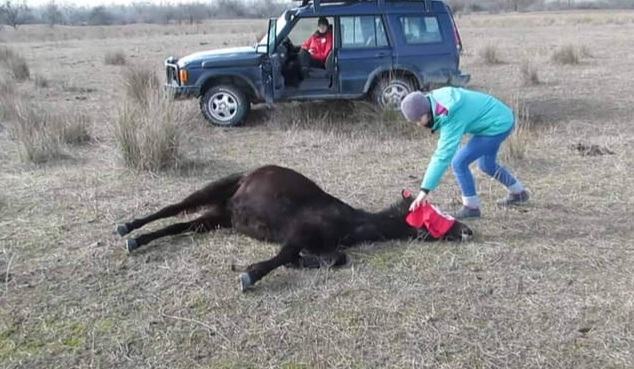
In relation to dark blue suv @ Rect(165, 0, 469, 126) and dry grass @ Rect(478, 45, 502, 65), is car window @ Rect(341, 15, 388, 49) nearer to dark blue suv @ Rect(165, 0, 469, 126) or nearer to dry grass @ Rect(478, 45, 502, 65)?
dark blue suv @ Rect(165, 0, 469, 126)

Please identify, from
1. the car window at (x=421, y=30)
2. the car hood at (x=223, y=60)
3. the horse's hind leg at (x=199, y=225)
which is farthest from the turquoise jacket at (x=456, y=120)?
the car hood at (x=223, y=60)

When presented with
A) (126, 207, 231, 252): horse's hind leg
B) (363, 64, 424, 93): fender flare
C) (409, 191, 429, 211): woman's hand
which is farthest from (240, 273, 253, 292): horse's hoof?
(363, 64, 424, 93): fender flare

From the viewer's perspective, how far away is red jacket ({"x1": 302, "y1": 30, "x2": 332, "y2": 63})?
970 centimetres

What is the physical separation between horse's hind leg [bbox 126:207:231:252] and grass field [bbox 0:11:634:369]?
0.08m

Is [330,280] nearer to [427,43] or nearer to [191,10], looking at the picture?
[427,43]

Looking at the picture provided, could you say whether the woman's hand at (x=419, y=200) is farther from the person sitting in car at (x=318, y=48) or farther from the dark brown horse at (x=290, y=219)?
the person sitting in car at (x=318, y=48)

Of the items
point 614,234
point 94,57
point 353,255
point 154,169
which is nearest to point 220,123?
point 154,169

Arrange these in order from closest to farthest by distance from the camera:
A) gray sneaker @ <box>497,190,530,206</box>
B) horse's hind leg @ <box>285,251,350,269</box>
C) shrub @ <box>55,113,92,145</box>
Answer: horse's hind leg @ <box>285,251,350,269</box>
gray sneaker @ <box>497,190,530,206</box>
shrub @ <box>55,113,92,145</box>

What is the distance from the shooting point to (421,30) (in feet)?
32.1

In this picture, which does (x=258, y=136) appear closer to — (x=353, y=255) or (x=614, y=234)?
(x=353, y=255)

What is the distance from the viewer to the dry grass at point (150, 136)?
6.59 m

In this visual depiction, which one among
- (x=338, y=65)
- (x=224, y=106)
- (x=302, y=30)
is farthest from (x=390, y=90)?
(x=224, y=106)

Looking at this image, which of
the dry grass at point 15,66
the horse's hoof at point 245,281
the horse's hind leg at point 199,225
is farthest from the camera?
the dry grass at point 15,66

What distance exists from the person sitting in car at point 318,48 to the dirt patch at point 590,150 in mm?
3962
